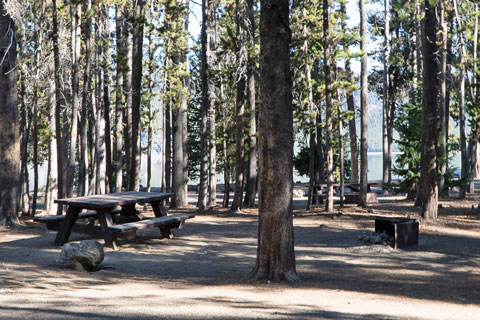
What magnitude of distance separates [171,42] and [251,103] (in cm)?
443

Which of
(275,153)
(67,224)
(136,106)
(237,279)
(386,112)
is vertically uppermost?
(386,112)

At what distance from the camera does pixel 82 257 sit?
768 centimetres

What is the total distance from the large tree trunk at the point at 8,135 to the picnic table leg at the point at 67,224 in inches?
152

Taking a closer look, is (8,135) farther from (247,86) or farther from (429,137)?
(429,137)

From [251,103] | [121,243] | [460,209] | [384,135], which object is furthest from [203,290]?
[384,135]

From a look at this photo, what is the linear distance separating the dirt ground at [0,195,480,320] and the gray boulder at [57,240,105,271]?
0.16 meters

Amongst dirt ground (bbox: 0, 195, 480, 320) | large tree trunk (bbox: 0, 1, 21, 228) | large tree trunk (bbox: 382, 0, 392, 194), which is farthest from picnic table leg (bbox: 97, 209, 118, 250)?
large tree trunk (bbox: 382, 0, 392, 194)

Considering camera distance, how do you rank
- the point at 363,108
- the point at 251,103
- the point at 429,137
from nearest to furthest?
the point at 429,137, the point at 251,103, the point at 363,108

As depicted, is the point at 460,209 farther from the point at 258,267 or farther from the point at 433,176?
the point at 258,267

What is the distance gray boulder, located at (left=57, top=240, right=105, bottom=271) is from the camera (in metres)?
7.69

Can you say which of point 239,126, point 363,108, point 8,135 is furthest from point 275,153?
point 363,108

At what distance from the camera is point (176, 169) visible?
67.4 feet

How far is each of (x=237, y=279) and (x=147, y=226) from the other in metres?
3.15

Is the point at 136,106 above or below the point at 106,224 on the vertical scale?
above
